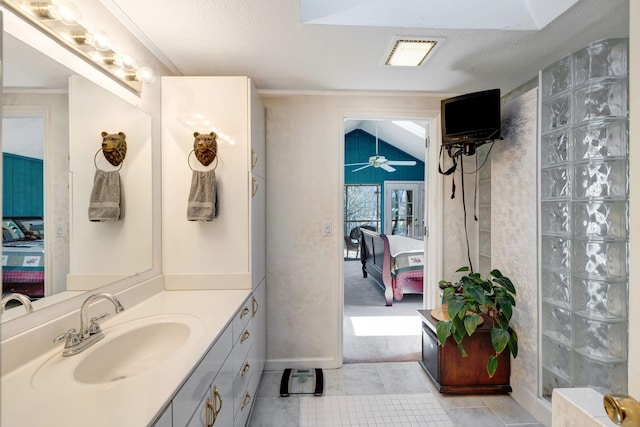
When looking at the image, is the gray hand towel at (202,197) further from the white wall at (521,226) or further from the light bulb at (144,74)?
the white wall at (521,226)

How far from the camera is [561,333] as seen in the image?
1.68m

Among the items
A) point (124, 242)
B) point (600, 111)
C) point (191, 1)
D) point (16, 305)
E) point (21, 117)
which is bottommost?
point (16, 305)

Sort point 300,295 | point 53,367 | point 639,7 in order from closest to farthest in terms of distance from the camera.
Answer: point 639,7
point 53,367
point 300,295

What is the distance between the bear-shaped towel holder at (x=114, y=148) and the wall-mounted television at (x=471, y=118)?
209 centimetres

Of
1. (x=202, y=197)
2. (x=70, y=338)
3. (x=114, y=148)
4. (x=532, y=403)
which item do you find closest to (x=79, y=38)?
A: (x=114, y=148)

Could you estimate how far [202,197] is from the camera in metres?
1.83

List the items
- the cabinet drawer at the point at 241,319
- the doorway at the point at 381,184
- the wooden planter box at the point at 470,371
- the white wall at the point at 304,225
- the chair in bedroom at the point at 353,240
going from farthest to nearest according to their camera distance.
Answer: the chair in bedroom at the point at 353,240 → the doorway at the point at 381,184 → the white wall at the point at 304,225 → the wooden planter box at the point at 470,371 → the cabinet drawer at the point at 241,319

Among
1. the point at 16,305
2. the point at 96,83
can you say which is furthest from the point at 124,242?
the point at 96,83

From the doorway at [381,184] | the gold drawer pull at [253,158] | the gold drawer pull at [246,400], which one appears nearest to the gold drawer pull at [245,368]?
the gold drawer pull at [246,400]

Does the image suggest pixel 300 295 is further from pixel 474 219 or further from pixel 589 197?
pixel 589 197

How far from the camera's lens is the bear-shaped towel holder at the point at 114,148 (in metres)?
1.38

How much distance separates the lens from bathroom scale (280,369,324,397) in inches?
83.3

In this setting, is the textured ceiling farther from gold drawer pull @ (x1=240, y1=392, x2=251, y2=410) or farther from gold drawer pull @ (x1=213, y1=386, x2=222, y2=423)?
gold drawer pull @ (x1=240, y1=392, x2=251, y2=410)

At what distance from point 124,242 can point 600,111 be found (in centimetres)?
252
